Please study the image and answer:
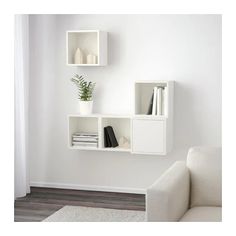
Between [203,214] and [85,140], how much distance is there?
6.99 ft

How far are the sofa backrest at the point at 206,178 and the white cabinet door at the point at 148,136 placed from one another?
1217 mm

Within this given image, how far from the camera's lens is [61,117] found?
4.84m

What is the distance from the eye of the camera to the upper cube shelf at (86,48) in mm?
4449

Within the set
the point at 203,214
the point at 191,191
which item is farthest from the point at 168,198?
the point at 191,191

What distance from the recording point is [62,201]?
4344mm

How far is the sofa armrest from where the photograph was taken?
241 centimetres

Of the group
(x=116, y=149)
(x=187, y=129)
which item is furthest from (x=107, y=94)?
(x=187, y=129)

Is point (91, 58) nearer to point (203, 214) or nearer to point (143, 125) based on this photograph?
point (143, 125)

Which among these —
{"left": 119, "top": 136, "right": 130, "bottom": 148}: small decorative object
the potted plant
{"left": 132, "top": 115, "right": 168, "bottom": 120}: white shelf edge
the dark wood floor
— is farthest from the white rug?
the potted plant

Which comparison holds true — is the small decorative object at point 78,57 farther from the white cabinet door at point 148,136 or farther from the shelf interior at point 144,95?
the white cabinet door at point 148,136

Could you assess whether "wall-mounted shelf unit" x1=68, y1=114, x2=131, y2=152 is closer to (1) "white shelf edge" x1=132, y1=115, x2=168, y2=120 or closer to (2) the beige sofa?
(1) "white shelf edge" x1=132, y1=115, x2=168, y2=120

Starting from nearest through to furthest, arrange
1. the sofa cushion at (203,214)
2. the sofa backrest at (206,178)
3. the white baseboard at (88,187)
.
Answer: the sofa cushion at (203,214) < the sofa backrest at (206,178) < the white baseboard at (88,187)

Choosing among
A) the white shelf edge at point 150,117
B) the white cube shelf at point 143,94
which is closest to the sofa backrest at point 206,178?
the white shelf edge at point 150,117
